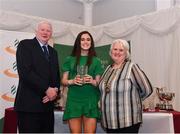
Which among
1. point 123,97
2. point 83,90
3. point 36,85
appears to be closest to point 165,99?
point 123,97

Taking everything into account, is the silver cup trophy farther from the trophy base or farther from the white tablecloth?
the trophy base

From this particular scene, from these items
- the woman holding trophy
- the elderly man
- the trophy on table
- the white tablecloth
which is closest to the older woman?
the woman holding trophy

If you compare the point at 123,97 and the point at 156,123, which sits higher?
the point at 123,97

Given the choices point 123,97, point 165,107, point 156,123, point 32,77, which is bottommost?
point 156,123

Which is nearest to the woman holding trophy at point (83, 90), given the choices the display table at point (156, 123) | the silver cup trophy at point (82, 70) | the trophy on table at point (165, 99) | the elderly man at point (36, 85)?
the silver cup trophy at point (82, 70)

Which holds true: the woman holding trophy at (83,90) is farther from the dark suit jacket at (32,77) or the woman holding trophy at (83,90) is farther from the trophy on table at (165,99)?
the trophy on table at (165,99)

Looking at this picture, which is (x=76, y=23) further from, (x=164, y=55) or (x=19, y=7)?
(x=164, y=55)

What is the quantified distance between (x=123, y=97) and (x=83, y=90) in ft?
1.04

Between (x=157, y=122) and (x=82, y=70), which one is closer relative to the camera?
(x=82, y=70)

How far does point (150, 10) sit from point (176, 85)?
1.48 metres

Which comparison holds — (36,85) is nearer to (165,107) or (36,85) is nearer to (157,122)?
(157,122)

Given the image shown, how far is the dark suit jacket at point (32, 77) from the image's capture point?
2.03 m

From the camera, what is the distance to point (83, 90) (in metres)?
2.11

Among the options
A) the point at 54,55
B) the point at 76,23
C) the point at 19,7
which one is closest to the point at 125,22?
the point at 76,23
